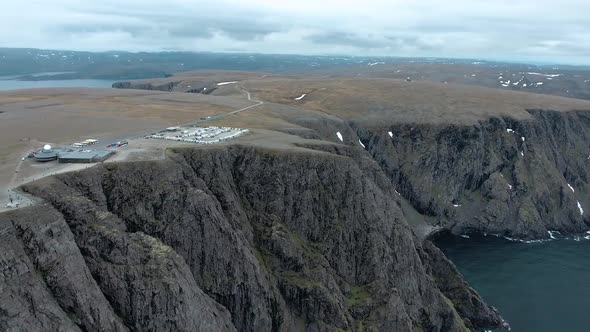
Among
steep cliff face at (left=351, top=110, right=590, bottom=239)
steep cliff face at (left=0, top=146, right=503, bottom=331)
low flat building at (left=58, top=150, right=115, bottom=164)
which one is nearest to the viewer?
steep cliff face at (left=0, top=146, right=503, bottom=331)

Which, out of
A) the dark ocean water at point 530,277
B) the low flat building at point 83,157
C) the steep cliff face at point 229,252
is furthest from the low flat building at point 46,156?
the dark ocean water at point 530,277

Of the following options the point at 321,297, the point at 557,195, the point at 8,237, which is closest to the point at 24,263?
the point at 8,237

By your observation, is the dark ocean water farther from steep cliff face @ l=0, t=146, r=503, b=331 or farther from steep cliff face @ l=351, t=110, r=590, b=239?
steep cliff face @ l=0, t=146, r=503, b=331

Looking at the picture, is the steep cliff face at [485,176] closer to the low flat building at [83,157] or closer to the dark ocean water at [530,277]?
the dark ocean water at [530,277]

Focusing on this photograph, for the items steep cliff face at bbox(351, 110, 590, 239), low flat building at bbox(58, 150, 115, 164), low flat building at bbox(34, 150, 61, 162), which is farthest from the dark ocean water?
low flat building at bbox(34, 150, 61, 162)

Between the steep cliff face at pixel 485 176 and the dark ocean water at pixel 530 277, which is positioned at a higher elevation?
the steep cliff face at pixel 485 176
